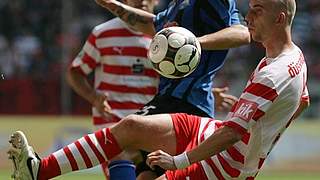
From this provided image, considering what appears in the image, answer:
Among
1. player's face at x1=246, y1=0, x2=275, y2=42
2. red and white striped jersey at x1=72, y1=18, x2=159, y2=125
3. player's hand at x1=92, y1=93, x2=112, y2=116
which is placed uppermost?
player's face at x1=246, y1=0, x2=275, y2=42

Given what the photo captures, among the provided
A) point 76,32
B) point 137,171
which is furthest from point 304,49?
point 137,171

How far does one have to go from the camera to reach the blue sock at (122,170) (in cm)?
604

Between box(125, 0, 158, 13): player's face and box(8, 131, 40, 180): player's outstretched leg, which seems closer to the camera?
box(8, 131, 40, 180): player's outstretched leg

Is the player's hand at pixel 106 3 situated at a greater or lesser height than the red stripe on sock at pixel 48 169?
greater

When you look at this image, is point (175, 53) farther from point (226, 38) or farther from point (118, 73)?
point (118, 73)

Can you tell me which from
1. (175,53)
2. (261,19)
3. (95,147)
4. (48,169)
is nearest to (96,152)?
(95,147)

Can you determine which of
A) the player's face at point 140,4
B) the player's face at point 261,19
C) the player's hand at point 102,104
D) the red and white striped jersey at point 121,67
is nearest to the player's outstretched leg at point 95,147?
the player's face at point 261,19

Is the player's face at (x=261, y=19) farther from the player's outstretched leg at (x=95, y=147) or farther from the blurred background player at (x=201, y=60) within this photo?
the player's outstretched leg at (x=95, y=147)

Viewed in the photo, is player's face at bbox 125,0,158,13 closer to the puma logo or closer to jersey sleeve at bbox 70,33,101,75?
the puma logo

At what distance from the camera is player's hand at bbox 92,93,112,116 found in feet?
28.2

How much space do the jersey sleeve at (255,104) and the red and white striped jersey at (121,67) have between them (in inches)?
114

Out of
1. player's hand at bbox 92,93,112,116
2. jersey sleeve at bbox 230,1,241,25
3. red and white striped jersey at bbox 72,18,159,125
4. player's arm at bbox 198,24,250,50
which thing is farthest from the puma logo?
player's arm at bbox 198,24,250,50

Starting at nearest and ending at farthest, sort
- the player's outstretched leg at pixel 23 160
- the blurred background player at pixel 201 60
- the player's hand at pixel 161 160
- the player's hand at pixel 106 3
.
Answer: the player's hand at pixel 161 160 → the player's outstretched leg at pixel 23 160 → the blurred background player at pixel 201 60 → the player's hand at pixel 106 3

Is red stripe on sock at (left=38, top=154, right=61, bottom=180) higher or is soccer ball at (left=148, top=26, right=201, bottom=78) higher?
soccer ball at (left=148, top=26, right=201, bottom=78)
